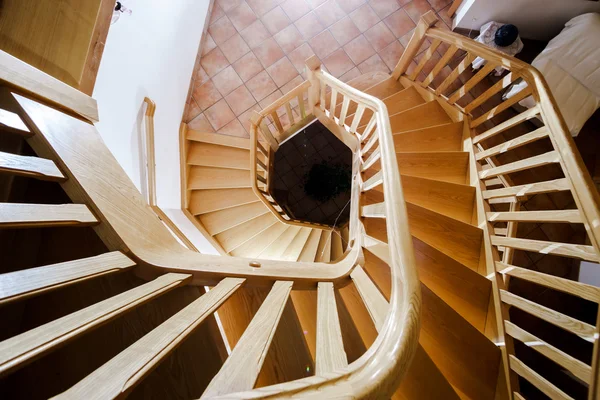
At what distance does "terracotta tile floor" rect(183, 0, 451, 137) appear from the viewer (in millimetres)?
3164

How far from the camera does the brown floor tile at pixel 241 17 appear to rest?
3283 millimetres

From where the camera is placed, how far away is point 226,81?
10.5 ft

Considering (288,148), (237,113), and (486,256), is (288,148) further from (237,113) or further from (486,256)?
(486,256)

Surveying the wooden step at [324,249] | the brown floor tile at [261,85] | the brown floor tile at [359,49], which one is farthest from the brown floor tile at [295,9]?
the wooden step at [324,249]

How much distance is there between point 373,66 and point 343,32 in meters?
0.55

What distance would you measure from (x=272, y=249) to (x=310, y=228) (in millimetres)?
604

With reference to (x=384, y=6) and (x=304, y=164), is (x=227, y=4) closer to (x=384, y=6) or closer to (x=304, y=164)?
(x=384, y=6)

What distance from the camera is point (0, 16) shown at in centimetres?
98

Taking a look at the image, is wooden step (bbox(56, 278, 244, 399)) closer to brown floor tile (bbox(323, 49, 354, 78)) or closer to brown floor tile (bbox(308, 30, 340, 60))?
brown floor tile (bbox(323, 49, 354, 78))

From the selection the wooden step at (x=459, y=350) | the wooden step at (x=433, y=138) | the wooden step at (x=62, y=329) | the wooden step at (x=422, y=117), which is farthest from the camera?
the wooden step at (x=422, y=117)

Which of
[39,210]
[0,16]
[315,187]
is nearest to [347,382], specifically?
[39,210]

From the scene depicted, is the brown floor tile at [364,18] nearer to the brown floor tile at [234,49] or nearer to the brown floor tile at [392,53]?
the brown floor tile at [392,53]

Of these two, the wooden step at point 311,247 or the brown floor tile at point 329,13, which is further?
the brown floor tile at point 329,13

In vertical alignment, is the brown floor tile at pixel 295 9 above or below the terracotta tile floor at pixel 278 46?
above
